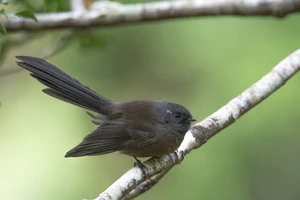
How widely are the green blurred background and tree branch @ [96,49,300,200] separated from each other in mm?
1960

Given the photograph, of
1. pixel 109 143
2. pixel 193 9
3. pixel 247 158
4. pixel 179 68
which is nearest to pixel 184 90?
pixel 179 68

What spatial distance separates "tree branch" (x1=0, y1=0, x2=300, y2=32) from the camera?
13.3 feet

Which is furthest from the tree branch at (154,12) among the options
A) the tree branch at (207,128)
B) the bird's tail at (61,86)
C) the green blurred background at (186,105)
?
the green blurred background at (186,105)

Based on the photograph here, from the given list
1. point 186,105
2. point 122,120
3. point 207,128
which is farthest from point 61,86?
point 186,105

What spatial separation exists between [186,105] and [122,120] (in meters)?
3.25

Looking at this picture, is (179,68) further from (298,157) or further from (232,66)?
(298,157)

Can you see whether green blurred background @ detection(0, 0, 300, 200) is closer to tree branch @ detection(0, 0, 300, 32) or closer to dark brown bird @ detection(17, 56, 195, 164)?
tree branch @ detection(0, 0, 300, 32)

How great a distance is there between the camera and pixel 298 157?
6160 mm

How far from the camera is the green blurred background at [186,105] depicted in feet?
19.6

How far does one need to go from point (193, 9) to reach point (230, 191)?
2.39 meters

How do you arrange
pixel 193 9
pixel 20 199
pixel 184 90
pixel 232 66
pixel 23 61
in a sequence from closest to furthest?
1. pixel 23 61
2. pixel 193 9
3. pixel 20 199
4. pixel 232 66
5. pixel 184 90

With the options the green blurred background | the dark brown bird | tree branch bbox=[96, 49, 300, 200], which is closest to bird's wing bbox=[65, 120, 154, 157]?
the dark brown bird

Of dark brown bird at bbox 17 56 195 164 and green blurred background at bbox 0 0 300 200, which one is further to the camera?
green blurred background at bbox 0 0 300 200

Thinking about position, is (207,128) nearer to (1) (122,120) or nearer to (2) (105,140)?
(1) (122,120)
